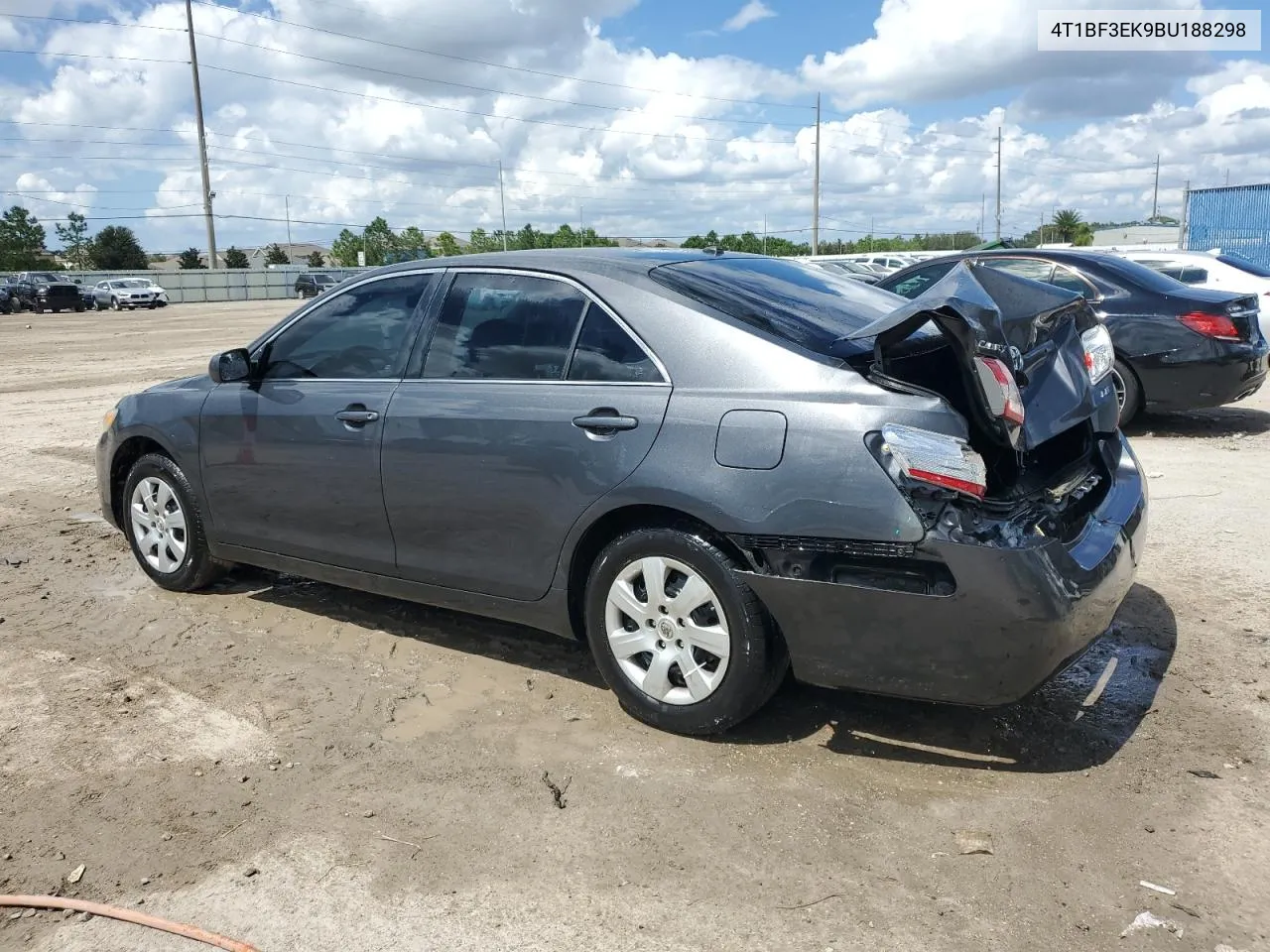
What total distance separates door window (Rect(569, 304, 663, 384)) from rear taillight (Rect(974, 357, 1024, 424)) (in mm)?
1048

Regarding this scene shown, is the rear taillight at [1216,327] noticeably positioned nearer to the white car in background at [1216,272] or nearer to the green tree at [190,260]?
the white car in background at [1216,272]

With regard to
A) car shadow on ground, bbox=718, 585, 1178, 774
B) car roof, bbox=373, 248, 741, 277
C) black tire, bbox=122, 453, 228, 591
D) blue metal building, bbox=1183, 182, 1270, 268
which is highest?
blue metal building, bbox=1183, 182, 1270, 268

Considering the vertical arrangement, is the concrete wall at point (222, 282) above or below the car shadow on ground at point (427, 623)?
above

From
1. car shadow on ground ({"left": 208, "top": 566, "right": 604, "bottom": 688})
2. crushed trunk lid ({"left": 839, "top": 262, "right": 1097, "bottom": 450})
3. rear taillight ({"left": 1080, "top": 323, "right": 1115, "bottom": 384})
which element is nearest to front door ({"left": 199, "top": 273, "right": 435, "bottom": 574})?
car shadow on ground ({"left": 208, "top": 566, "right": 604, "bottom": 688})

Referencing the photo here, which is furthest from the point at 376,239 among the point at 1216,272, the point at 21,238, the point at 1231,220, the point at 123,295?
the point at 1216,272

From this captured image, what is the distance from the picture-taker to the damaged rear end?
307 centimetres

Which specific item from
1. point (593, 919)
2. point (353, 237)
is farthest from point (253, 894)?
point (353, 237)

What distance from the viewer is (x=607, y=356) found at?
3.80 meters

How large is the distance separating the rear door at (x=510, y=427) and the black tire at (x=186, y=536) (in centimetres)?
151

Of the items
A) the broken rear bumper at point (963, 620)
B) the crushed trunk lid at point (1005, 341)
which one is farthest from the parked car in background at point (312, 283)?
the broken rear bumper at point (963, 620)

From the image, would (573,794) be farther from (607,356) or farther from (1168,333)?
(1168,333)

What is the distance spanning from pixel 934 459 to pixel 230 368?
3.26 m

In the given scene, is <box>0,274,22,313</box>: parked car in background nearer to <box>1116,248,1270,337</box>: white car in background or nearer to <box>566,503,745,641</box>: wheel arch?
<box>1116,248,1270,337</box>: white car in background

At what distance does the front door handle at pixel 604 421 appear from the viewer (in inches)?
142
